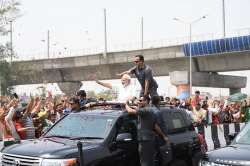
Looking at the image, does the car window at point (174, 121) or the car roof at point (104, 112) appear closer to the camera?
the car roof at point (104, 112)

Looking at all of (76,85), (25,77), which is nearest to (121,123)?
(25,77)

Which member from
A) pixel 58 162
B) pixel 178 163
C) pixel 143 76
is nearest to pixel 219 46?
pixel 143 76

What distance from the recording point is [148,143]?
29.8ft

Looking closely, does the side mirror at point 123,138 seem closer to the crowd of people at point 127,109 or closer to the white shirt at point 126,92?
the crowd of people at point 127,109

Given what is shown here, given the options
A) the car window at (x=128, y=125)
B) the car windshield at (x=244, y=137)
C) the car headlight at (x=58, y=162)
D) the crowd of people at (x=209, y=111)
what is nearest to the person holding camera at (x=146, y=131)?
the car window at (x=128, y=125)

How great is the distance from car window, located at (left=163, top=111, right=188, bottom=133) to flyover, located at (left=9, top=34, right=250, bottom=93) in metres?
34.8

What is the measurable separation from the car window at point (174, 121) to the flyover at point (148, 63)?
1370 inches

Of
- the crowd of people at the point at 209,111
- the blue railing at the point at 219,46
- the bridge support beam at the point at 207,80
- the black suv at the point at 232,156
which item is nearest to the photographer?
the black suv at the point at 232,156

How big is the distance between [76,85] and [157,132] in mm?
50498

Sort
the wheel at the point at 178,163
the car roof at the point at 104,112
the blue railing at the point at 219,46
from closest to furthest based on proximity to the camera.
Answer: the car roof at the point at 104,112 → the wheel at the point at 178,163 → the blue railing at the point at 219,46

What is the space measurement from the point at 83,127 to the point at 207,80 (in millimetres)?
42746

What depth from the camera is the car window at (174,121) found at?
1041 centimetres

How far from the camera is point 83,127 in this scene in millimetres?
9352

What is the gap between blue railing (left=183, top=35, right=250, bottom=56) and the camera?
145 ft
